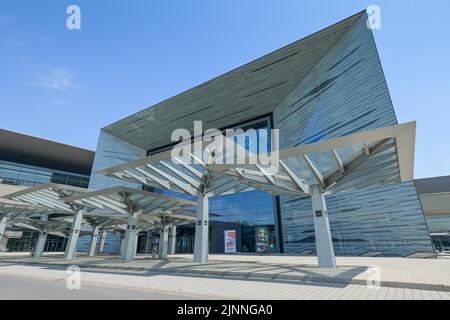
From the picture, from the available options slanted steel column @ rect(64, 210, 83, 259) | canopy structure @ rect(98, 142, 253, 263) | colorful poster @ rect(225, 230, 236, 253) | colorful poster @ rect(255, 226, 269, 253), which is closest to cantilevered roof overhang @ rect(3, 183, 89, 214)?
slanted steel column @ rect(64, 210, 83, 259)

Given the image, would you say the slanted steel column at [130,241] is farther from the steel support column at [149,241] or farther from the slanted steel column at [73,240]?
the steel support column at [149,241]

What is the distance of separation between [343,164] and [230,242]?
25.9 meters

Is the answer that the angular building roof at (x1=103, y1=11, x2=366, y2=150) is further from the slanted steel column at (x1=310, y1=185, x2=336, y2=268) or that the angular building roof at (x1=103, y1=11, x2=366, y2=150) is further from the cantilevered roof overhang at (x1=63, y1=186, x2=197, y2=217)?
the slanted steel column at (x1=310, y1=185, x2=336, y2=268)

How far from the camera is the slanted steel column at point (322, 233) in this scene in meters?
10.6

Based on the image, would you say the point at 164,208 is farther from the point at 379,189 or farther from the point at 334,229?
the point at 379,189

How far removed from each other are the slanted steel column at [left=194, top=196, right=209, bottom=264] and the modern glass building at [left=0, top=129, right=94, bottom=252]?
122ft

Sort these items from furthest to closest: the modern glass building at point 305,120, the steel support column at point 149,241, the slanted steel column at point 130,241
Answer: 1. the steel support column at point 149,241
2. the modern glass building at point 305,120
3. the slanted steel column at point 130,241

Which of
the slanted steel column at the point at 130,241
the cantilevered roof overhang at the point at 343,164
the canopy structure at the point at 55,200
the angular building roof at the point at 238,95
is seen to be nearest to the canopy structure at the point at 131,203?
the slanted steel column at the point at 130,241

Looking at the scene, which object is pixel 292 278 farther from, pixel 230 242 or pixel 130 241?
pixel 230 242

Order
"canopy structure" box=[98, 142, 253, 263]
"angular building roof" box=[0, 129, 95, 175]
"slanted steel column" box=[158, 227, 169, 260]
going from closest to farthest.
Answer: "canopy structure" box=[98, 142, 253, 263] → "slanted steel column" box=[158, 227, 169, 260] → "angular building roof" box=[0, 129, 95, 175]

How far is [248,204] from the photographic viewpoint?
1339 inches

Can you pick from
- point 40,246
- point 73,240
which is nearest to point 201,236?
point 73,240

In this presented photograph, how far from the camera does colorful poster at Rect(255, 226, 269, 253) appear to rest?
30.7 metres

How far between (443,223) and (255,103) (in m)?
34.8
